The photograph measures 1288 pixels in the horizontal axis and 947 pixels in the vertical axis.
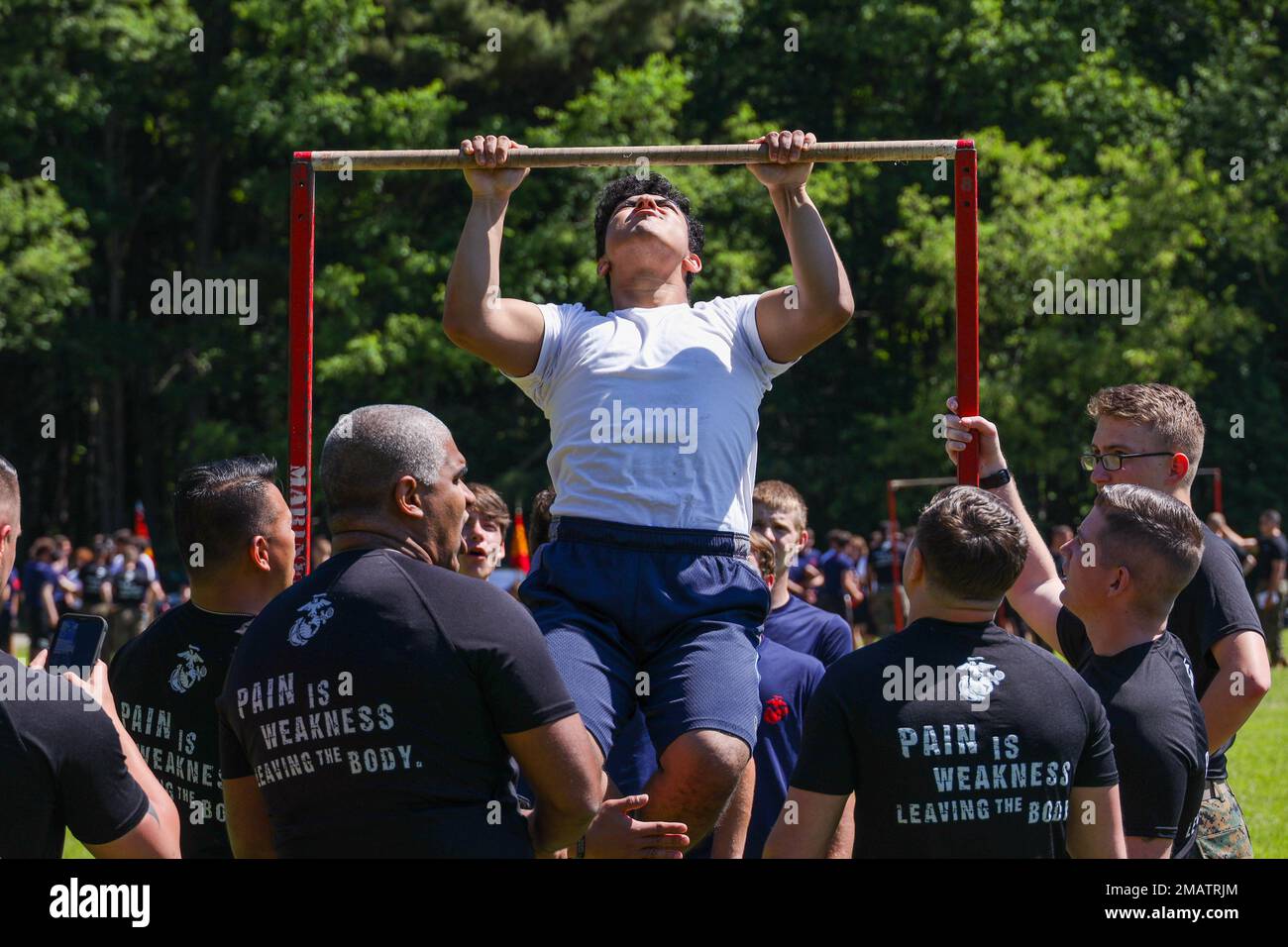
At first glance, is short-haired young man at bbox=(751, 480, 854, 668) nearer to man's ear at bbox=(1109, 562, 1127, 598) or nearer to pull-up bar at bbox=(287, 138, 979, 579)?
pull-up bar at bbox=(287, 138, 979, 579)

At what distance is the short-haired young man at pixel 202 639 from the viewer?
4.09 m

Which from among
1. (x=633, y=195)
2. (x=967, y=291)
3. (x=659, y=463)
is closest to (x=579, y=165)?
(x=633, y=195)

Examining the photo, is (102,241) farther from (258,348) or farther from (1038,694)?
(1038,694)

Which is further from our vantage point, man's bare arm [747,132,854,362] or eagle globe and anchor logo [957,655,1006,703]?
man's bare arm [747,132,854,362]

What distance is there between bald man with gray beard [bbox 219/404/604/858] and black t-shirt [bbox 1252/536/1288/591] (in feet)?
58.8

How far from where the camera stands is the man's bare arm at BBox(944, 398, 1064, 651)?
4.57m

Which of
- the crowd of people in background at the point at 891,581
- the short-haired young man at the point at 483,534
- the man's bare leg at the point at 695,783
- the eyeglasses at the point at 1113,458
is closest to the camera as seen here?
the man's bare leg at the point at 695,783

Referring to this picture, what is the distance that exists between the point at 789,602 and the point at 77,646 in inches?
114

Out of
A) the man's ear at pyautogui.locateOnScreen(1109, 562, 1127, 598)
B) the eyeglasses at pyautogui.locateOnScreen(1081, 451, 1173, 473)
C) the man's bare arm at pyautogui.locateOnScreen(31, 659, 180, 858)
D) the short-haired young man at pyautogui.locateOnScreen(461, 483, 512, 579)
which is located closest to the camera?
the man's bare arm at pyautogui.locateOnScreen(31, 659, 180, 858)

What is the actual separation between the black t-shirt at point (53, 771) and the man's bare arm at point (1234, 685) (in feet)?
10.0

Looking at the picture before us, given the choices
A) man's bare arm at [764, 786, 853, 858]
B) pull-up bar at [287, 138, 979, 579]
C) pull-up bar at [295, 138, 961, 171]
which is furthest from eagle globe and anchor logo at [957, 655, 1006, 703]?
pull-up bar at [295, 138, 961, 171]

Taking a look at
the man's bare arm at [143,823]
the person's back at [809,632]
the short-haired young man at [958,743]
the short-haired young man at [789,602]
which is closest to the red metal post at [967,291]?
the short-haired young man at [789,602]

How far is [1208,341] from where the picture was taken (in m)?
30.0

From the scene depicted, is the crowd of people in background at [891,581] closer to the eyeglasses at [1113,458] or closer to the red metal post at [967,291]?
the eyeglasses at [1113,458]
